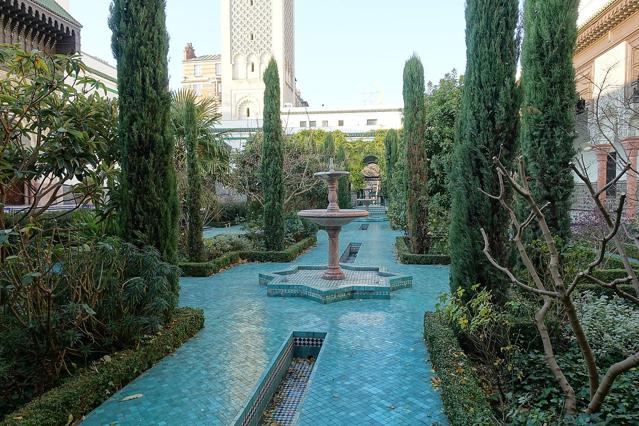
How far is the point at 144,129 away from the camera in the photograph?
5.46 meters

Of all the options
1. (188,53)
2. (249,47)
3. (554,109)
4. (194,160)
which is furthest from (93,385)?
(188,53)

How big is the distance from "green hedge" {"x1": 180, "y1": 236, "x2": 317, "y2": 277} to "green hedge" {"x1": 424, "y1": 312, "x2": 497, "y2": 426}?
617 centimetres

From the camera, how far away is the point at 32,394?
145 inches

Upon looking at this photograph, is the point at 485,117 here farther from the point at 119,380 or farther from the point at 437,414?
the point at 119,380

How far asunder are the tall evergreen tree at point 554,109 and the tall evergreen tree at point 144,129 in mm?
5041

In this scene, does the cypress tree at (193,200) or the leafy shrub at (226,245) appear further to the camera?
the leafy shrub at (226,245)

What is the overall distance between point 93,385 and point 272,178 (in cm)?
899

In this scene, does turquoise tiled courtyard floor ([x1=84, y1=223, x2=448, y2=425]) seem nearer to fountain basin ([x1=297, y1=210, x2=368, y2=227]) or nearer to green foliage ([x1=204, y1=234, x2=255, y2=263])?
fountain basin ([x1=297, y1=210, x2=368, y2=227])

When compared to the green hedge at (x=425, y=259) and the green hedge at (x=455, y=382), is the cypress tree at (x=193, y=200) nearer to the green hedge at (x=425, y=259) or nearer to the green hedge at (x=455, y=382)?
the green hedge at (x=425, y=259)

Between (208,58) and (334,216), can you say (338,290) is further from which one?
(208,58)

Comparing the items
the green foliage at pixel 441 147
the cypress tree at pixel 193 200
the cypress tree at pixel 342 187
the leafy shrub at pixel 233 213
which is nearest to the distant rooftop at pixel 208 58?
the cypress tree at pixel 342 187

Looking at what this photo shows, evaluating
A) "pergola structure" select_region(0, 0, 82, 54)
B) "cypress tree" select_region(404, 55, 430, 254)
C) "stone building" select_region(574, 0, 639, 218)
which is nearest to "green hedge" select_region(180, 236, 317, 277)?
"cypress tree" select_region(404, 55, 430, 254)

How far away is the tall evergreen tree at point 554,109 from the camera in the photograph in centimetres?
625

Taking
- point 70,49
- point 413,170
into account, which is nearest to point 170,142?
point 413,170
